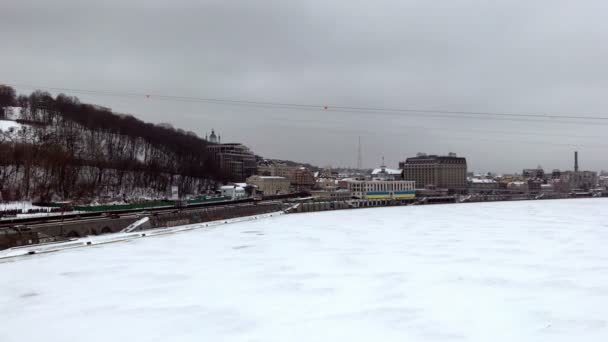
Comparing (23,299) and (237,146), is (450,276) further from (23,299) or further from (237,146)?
(237,146)

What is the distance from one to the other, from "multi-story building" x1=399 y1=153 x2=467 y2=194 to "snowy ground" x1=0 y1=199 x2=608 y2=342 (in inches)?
5250

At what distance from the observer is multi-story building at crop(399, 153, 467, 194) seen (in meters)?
154

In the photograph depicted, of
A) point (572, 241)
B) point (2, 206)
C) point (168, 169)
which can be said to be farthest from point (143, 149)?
point (572, 241)

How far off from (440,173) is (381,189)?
44726 mm

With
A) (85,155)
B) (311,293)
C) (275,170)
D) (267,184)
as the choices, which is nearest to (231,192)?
(85,155)

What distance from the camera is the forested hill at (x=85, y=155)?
58.4 m

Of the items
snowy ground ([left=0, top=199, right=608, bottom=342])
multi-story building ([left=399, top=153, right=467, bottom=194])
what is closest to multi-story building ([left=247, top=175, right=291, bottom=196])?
multi-story building ([left=399, top=153, right=467, bottom=194])

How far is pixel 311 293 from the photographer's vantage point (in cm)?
1363

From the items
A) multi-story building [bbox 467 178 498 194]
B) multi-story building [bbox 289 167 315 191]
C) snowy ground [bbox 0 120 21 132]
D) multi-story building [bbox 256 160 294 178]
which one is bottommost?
multi-story building [bbox 467 178 498 194]

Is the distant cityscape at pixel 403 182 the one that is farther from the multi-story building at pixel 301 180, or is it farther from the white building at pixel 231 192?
the white building at pixel 231 192

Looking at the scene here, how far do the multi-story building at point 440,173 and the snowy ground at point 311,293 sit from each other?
13334 cm

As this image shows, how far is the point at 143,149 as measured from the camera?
9412 centimetres

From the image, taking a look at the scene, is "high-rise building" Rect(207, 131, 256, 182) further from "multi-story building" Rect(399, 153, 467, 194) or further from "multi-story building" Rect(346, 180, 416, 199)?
"multi-story building" Rect(399, 153, 467, 194)

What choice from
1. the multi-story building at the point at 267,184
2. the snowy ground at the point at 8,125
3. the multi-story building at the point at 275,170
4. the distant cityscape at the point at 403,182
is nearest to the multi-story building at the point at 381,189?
the distant cityscape at the point at 403,182
